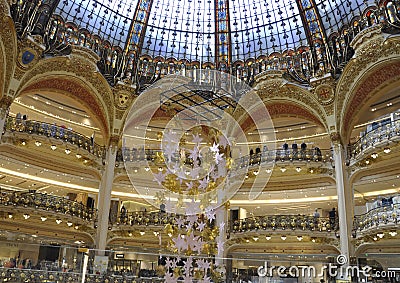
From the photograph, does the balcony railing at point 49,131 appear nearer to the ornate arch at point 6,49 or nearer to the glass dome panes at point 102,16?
the ornate arch at point 6,49

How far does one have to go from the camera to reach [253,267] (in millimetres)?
10758

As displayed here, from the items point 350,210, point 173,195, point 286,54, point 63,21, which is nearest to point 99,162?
point 63,21

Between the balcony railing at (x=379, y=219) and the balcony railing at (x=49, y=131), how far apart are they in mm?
13873

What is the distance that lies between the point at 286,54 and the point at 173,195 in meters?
17.2

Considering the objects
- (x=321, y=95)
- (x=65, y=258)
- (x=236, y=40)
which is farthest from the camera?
(x=236, y=40)

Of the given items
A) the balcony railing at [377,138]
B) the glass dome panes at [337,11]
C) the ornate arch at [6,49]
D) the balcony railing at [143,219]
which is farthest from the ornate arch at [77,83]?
the balcony railing at [377,138]

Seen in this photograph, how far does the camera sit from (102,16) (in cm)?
2102

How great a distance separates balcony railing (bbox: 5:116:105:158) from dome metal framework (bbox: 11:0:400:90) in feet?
11.6

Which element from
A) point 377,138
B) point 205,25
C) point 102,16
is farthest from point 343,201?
point 102,16

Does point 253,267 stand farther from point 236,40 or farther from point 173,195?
point 236,40

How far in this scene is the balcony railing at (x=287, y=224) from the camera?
1906 centimetres

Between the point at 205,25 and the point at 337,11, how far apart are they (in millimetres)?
7493

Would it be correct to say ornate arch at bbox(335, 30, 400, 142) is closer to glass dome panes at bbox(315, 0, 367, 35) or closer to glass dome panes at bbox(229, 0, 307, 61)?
glass dome panes at bbox(315, 0, 367, 35)

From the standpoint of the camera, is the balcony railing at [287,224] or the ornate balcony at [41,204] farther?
the balcony railing at [287,224]
